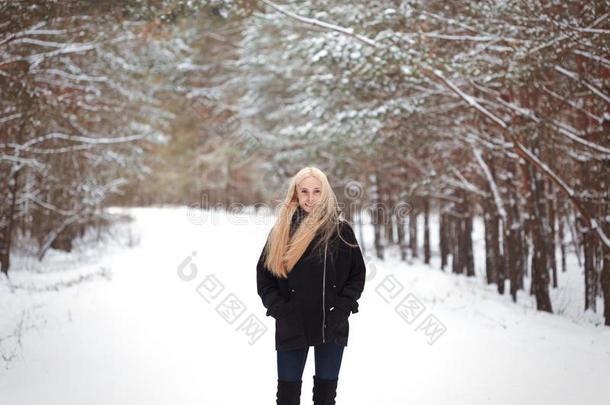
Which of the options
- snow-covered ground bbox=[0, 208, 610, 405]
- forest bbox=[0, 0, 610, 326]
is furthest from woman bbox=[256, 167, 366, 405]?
forest bbox=[0, 0, 610, 326]

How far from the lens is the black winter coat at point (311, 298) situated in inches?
120

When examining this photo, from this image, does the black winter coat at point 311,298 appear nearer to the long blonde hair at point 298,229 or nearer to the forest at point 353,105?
the long blonde hair at point 298,229

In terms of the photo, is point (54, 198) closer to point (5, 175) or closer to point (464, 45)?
point (5, 175)

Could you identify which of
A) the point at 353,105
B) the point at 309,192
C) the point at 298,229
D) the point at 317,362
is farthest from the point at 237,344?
the point at 353,105

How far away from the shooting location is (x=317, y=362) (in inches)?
125

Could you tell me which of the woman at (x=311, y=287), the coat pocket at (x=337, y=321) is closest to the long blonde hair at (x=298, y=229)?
the woman at (x=311, y=287)

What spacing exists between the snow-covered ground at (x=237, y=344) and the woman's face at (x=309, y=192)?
8.62 ft

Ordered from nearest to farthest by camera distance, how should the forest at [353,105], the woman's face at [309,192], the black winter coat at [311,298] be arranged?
the black winter coat at [311,298]
the woman's face at [309,192]
the forest at [353,105]

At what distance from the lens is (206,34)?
2038 centimetres

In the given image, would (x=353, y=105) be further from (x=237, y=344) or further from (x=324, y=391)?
(x=324, y=391)

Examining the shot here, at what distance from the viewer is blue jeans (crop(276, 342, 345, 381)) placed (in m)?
3.05

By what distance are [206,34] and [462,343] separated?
18429mm

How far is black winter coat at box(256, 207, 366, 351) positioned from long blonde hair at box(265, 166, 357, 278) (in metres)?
0.05

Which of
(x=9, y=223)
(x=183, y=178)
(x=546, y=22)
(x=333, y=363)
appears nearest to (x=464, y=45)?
(x=546, y=22)
